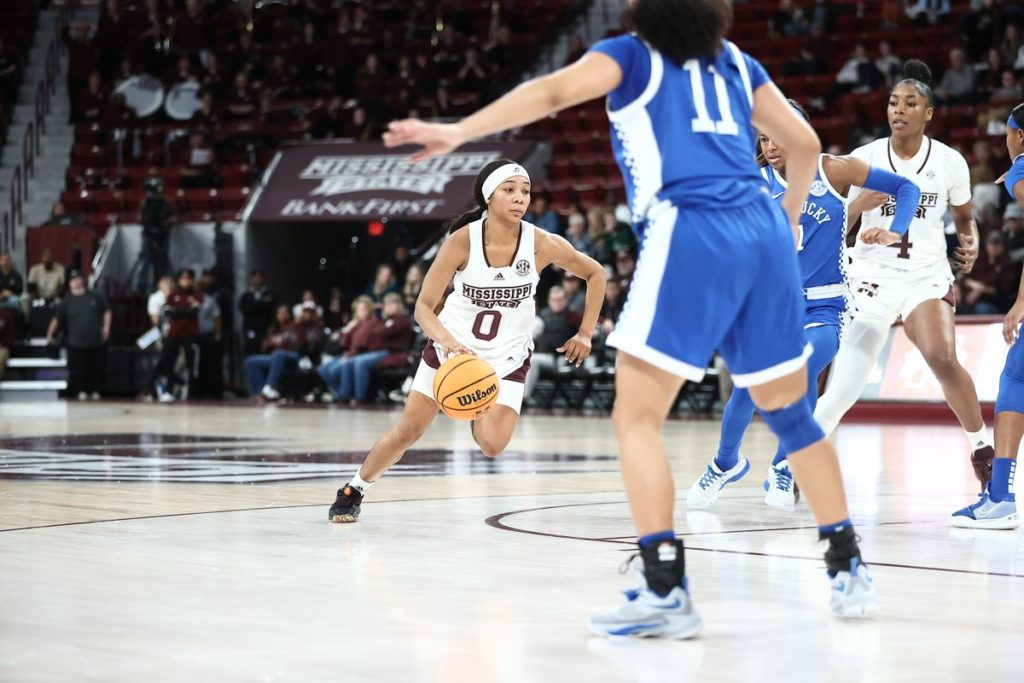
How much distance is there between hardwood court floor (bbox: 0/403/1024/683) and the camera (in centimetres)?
382

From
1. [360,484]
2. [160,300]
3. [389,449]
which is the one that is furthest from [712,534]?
[160,300]

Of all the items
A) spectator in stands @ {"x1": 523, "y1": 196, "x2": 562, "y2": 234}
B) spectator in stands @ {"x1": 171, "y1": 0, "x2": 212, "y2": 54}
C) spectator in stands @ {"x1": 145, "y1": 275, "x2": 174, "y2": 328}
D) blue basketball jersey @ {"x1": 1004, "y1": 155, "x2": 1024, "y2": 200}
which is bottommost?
spectator in stands @ {"x1": 145, "y1": 275, "x2": 174, "y2": 328}

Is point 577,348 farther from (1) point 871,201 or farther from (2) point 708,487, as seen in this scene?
(1) point 871,201

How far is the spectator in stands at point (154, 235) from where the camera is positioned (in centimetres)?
2353

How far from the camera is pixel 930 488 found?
871 centimetres

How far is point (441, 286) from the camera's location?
7.11 m

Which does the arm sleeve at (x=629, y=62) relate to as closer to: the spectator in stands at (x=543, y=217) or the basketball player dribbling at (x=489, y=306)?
the basketball player dribbling at (x=489, y=306)

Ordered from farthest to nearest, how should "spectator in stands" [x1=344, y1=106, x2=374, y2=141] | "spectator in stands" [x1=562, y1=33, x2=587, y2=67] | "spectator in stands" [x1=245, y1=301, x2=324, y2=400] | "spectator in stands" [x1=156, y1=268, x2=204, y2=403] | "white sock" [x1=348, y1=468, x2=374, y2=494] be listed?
"spectator in stands" [x1=344, y1=106, x2=374, y2=141] < "spectator in stands" [x1=562, y1=33, x2=587, y2=67] < "spectator in stands" [x1=156, y1=268, x2=204, y2=403] < "spectator in stands" [x1=245, y1=301, x2=324, y2=400] < "white sock" [x1=348, y1=468, x2=374, y2=494]

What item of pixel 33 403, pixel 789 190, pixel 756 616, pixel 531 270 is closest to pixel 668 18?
pixel 789 190

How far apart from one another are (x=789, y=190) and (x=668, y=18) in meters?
0.70

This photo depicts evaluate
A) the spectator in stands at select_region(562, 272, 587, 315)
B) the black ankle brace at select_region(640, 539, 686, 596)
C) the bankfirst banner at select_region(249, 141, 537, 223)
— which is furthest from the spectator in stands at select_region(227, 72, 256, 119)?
the black ankle brace at select_region(640, 539, 686, 596)

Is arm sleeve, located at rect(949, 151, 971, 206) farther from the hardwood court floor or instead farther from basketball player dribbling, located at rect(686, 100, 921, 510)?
the hardwood court floor

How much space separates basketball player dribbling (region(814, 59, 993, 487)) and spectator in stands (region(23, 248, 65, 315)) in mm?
18080

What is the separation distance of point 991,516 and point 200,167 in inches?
800
